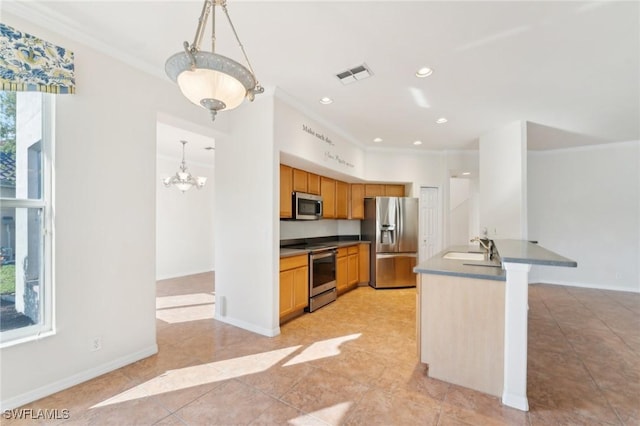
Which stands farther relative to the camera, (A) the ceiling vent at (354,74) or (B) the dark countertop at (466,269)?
(A) the ceiling vent at (354,74)

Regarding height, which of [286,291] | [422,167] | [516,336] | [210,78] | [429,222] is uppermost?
[422,167]

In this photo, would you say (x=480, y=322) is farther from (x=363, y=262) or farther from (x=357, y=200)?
(x=357, y=200)

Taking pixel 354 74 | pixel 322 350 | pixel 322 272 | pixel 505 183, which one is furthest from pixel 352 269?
pixel 354 74

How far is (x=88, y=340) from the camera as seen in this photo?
2.30 m

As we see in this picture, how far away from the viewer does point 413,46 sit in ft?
7.70

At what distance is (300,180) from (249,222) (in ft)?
3.91

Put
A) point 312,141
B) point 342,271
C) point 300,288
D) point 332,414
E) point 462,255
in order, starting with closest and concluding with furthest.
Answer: point 332,414 → point 462,255 → point 300,288 → point 312,141 → point 342,271

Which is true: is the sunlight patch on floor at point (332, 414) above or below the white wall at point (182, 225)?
below

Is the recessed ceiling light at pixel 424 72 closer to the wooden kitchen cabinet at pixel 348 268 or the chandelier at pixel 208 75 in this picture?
the chandelier at pixel 208 75

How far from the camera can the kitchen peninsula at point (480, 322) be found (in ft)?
6.48

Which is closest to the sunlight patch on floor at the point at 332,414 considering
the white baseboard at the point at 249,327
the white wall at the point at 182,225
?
the white baseboard at the point at 249,327

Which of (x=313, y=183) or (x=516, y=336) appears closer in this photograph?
(x=516, y=336)

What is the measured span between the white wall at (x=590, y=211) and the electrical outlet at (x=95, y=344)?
7316 mm

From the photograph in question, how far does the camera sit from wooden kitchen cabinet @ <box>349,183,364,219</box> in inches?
224
